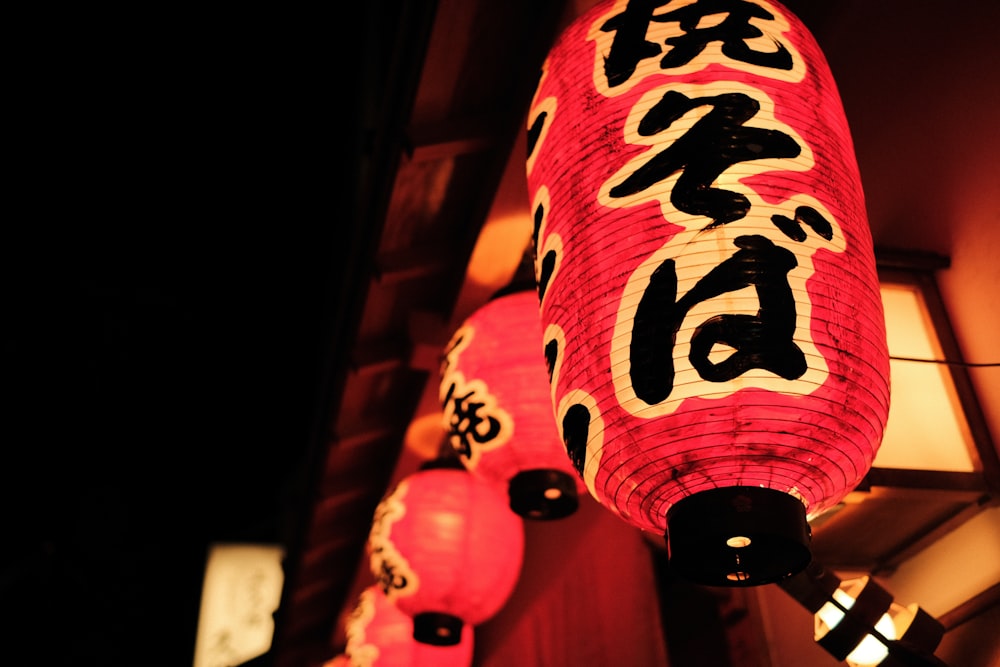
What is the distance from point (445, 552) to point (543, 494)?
1.36 meters

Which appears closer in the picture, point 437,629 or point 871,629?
point 871,629

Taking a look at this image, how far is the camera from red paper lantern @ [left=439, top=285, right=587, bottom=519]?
3777mm

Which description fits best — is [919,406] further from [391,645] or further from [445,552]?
[391,645]

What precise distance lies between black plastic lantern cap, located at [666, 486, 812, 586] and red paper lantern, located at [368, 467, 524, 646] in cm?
304

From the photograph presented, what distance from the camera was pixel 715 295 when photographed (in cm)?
198

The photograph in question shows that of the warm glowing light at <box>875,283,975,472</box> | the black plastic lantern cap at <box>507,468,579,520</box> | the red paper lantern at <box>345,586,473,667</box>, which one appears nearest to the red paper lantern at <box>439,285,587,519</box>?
the black plastic lantern cap at <box>507,468,579,520</box>

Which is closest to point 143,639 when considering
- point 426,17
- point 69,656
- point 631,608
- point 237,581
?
point 69,656

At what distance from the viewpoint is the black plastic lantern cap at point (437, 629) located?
196 inches

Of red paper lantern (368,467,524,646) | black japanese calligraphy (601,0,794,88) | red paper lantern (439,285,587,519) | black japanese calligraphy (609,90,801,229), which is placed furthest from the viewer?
red paper lantern (368,467,524,646)

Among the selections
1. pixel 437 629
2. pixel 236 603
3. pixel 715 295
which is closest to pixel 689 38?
pixel 715 295

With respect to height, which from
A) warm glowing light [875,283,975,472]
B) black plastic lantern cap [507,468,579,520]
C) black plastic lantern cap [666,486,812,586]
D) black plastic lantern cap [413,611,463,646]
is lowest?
black plastic lantern cap [413,611,463,646]

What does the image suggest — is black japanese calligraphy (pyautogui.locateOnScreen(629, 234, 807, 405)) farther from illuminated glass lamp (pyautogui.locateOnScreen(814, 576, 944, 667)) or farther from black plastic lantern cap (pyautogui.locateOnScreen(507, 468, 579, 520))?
black plastic lantern cap (pyautogui.locateOnScreen(507, 468, 579, 520))

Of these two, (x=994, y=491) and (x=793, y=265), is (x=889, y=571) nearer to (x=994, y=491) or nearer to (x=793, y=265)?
(x=994, y=491)

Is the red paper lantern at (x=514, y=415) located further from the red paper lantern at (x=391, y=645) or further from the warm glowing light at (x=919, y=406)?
the red paper lantern at (x=391, y=645)
